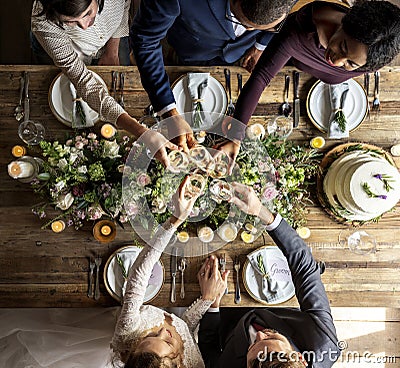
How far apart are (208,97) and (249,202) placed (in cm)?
58

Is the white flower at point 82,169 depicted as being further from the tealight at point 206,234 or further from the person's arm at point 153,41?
the tealight at point 206,234

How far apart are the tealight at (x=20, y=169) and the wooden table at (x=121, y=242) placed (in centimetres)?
12

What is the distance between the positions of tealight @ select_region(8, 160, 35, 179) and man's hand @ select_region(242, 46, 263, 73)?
3.61 ft

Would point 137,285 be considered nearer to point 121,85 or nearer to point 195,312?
point 195,312

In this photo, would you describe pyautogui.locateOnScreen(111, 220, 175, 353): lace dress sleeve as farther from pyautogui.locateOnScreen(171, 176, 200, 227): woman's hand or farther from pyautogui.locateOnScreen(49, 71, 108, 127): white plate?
pyautogui.locateOnScreen(49, 71, 108, 127): white plate

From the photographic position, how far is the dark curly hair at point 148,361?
64.9 inches

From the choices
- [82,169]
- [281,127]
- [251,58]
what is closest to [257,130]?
[281,127]

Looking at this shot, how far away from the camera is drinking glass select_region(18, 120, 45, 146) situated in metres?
1.98

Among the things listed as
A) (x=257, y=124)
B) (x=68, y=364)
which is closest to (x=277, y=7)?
(x=257, y=124)

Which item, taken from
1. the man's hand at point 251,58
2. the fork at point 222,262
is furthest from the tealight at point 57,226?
the man's hand at point 251,58

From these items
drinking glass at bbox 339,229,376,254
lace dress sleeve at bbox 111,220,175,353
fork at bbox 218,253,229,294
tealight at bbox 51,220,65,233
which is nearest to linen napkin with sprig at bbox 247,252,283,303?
fork at bbox 218,253,229,294

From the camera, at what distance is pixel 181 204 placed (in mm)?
1716

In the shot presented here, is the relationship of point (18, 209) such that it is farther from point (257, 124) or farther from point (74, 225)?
point (257, 124)

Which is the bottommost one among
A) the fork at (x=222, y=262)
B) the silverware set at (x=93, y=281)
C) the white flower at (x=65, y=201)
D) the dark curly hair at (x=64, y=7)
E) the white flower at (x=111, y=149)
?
the silverware set at (x=93, y=281)
